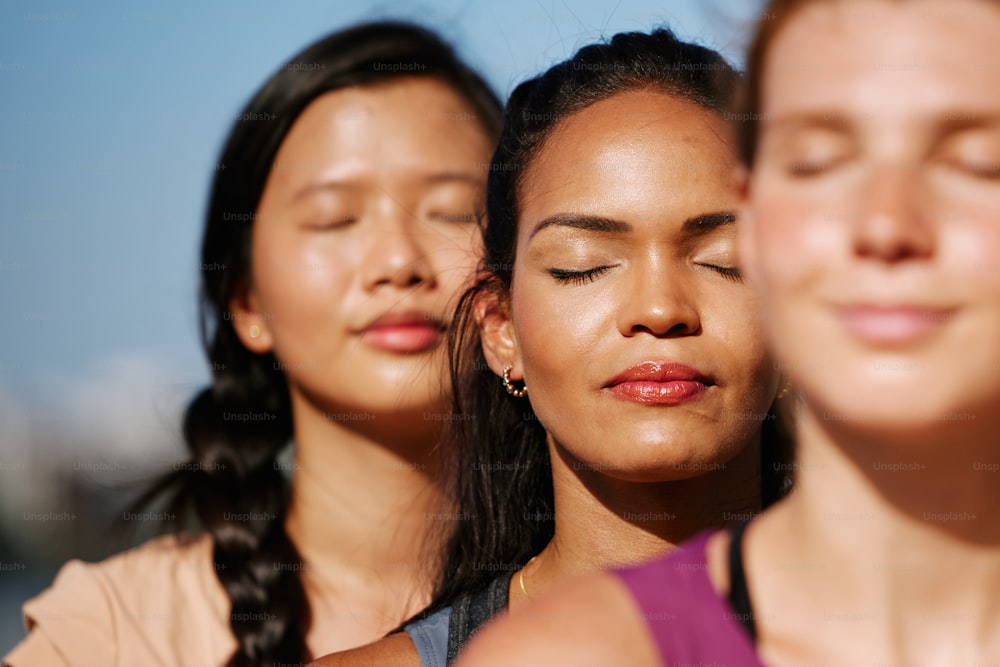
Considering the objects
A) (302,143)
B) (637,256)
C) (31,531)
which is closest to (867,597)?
(637,256)

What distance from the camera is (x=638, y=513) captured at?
2.47 meters

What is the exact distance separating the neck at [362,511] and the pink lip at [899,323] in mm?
2337

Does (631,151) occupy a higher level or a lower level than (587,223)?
higher

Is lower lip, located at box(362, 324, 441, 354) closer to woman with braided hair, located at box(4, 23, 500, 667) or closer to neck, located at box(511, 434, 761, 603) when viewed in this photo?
woman with braided hair, located at box(4, 23, 500, 667)

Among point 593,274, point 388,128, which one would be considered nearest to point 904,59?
point 593,274

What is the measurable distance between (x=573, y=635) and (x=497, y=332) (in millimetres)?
1461

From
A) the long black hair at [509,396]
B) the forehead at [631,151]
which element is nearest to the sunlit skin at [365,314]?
the long black hair at [509,396]

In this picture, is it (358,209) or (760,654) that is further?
(358,209)

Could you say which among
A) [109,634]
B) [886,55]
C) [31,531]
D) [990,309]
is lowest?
[31,531]

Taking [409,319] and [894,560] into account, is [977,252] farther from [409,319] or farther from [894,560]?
[409,319]

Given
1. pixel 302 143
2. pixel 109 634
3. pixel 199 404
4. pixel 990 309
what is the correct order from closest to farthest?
pixel 990 309
pixel 109 634
pixel 302 143
pixel 199 404

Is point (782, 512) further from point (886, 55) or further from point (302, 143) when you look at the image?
point (302, 143)

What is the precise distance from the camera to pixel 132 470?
4.15 meters

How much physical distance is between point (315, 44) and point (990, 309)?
2.98 metres
